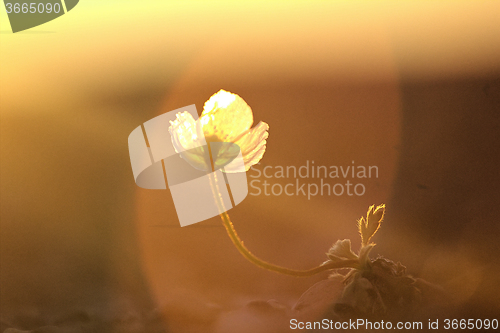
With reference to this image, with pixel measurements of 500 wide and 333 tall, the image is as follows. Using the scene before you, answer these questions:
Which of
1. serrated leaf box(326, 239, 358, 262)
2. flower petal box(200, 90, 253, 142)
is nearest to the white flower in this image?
flower petal box(200, 90, 253, 142)

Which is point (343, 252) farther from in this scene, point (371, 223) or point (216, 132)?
point (216, 132)

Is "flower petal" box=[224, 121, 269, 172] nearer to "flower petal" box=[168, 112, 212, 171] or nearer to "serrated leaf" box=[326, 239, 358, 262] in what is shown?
"flower petal" box=[168, 112, 212, 171]

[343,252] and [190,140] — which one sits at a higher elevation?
[190,140]

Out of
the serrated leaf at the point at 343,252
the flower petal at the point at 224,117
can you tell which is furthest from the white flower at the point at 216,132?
the serrated leaf at the point at 343,252

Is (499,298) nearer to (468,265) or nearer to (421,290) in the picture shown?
(468,265)

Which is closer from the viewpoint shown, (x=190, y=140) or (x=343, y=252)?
(x=190, y=140)

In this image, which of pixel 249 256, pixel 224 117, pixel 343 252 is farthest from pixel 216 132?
pixel 343 252
